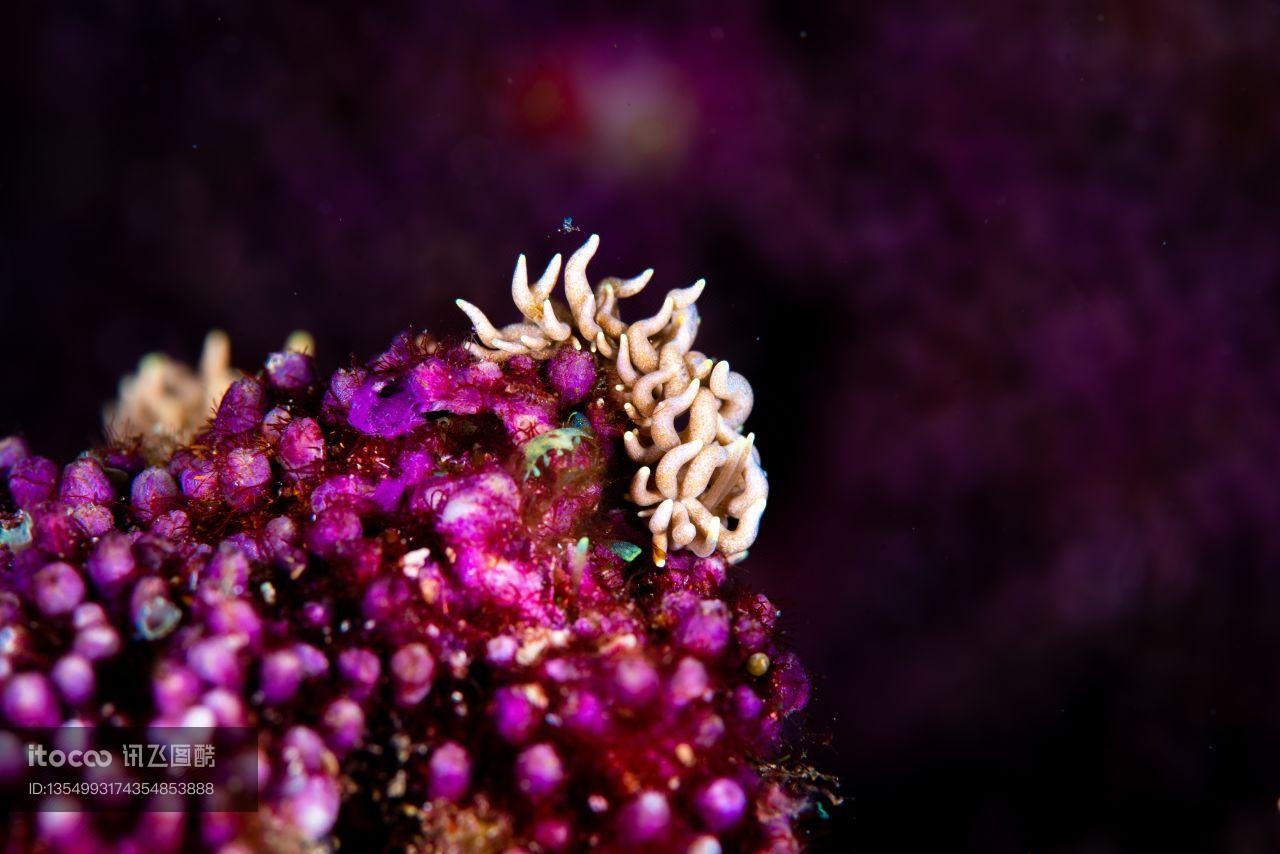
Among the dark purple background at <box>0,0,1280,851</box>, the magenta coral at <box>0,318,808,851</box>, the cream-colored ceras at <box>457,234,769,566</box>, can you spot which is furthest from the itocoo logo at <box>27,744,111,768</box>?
the dark purple background at <box>0,0,1280,851</box>

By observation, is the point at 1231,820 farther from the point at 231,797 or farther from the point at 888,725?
the point at 231,797

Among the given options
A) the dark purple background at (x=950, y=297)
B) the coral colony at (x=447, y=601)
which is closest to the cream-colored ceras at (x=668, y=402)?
the coral colony at (x=447, y=601)

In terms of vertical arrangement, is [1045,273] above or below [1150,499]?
above

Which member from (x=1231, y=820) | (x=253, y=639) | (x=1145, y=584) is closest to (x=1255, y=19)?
(x=1145, y=584)

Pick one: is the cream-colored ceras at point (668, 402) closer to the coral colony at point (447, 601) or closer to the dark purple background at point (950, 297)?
the coral colony at point (447, 601)

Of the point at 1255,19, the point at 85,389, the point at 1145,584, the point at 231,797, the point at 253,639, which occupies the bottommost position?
the point at 231,797

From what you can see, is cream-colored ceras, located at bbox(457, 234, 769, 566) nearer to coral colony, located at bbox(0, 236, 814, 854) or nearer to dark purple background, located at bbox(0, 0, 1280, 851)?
coral colony, located at bbox(0, 236, 814, 854)
